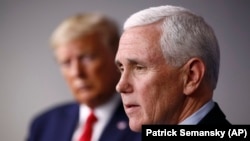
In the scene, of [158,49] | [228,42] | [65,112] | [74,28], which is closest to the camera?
[158,49]

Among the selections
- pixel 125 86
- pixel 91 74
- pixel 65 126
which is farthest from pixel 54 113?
pixel 125 86

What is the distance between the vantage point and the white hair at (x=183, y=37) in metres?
1.00

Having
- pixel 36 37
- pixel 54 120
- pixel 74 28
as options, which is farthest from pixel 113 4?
pixel 54 120

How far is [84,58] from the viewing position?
1325 millimetres

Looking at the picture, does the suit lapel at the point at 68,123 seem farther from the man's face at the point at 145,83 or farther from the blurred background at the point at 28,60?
the man's face at the point at 145,83

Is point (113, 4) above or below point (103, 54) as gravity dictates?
above

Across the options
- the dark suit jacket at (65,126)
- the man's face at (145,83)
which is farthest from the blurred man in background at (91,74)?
the man's face at (145,83)

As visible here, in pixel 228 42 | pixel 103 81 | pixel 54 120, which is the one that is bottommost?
pixel 54 120

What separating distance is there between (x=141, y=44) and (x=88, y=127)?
0.37 m

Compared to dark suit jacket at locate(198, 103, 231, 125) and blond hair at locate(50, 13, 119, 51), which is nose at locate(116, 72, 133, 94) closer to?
dark suit jacket at locate(198, 103, 231, 125)

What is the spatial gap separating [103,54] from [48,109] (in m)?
0.24

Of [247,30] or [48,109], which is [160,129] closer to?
[247,30]

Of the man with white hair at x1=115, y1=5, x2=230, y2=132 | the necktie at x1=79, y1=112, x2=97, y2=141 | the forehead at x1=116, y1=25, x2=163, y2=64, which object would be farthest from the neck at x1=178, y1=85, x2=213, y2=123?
the necktie at x1=79, y1=112, x2=97, y2=141

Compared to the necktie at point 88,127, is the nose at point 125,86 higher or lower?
higher
